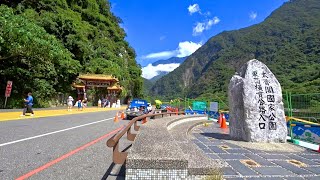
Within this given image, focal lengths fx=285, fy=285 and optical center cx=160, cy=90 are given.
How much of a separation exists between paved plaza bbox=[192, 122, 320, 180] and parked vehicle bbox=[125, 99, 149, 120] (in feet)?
41.5

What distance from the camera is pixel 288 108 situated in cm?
1176

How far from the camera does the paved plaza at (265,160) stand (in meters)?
5.26

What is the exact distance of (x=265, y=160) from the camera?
21.6 ft

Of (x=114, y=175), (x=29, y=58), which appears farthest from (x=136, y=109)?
(x=114, y=175)

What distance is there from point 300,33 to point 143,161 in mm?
118728

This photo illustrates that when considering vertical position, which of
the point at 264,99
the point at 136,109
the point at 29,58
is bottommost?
the point at 136,109

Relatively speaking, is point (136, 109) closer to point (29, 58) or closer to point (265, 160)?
point (29, 58)

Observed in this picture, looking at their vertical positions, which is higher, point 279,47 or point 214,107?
point 279,47

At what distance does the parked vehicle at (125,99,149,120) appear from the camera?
2138 centimetres

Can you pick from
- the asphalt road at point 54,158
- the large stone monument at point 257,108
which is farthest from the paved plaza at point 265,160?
the asphalt road at point 54,158

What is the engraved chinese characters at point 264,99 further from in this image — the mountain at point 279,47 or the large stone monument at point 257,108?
the mountain at point 279,47

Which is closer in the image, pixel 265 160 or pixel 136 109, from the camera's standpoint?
pixel 265 160

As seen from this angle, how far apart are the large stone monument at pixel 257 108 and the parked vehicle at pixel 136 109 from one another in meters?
12.0

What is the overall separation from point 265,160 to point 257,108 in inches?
124
